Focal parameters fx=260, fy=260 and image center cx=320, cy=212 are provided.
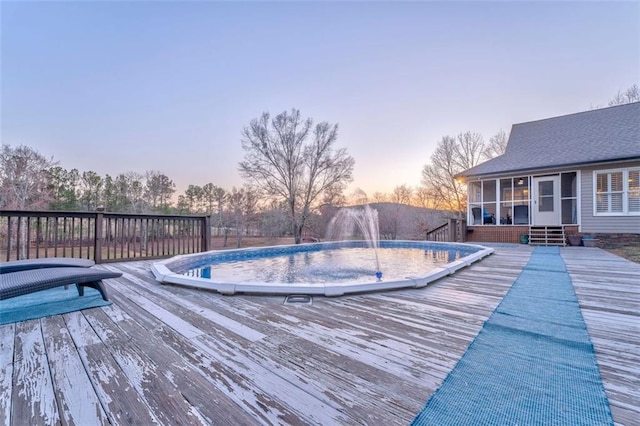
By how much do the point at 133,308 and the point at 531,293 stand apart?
13.5 feet

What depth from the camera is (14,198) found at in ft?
38.4

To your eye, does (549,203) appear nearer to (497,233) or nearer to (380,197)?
(497,233)

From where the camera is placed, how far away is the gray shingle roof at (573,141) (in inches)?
321

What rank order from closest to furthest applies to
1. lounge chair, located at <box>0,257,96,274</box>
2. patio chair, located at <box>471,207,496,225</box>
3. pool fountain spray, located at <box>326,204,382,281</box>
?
lounge chair, located at <box>0,257,96,274</box> < patio chair, located at <box>471,207,496,225</box> < pool fountain spray, located at <box>326,204,382,281</box>

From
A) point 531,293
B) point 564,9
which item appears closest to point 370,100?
point 564,9

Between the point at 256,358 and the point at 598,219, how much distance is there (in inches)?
439

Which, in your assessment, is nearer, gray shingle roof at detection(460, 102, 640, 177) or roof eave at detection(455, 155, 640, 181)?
roof eave at detection(455, 155, 640, 181)

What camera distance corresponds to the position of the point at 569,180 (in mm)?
9500

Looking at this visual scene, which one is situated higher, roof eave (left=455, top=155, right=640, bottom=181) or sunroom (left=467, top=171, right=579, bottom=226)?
roof eave (left=455, top=155, right=640, bottom=181)

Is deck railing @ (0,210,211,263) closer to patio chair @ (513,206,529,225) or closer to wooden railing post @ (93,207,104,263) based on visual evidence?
wooden railing post @ (93,207,104,263)

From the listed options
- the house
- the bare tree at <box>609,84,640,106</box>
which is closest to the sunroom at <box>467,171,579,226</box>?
the house

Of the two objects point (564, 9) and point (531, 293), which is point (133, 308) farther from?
point (564, 9)

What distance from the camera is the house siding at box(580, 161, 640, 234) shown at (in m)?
7.66

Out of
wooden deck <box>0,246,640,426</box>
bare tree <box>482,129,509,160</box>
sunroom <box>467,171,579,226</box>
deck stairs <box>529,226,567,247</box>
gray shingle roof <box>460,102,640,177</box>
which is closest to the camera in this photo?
wooden deck <box>0,246,640,426</box>
